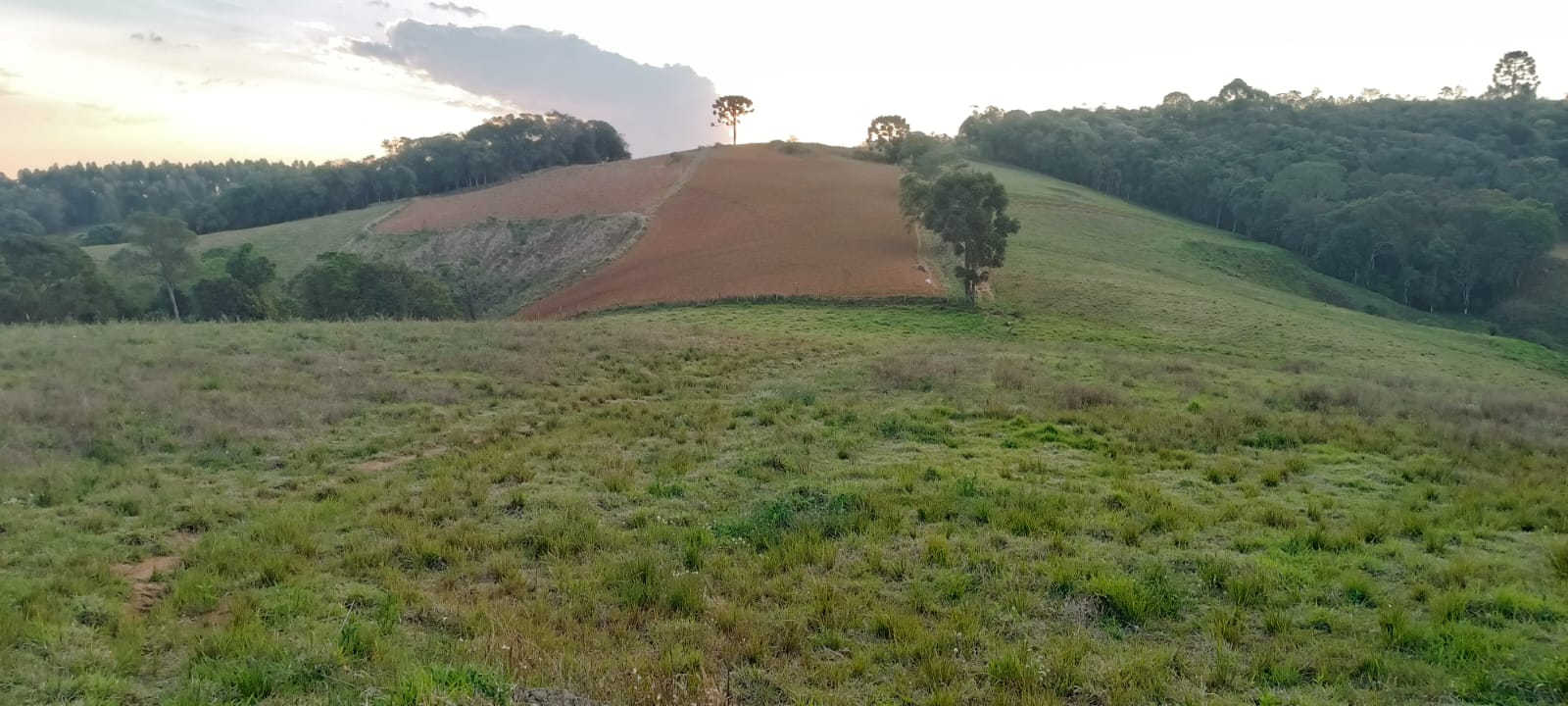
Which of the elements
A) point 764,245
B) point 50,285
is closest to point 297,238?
point 50,285

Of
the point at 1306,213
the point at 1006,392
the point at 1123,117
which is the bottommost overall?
the point at 1006,392

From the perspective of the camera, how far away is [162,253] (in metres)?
52.2

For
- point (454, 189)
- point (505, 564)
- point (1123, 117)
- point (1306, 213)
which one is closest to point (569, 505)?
point (505, 564)

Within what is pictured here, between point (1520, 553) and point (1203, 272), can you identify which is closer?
point (1520, 553)

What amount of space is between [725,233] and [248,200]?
79.5 metres

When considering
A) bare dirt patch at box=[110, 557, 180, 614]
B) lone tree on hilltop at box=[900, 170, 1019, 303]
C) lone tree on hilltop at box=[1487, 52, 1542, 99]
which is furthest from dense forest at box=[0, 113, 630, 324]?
lone tree on hilltop at box=[1487, 52, 1542, 99]

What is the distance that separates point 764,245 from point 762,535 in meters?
50.2

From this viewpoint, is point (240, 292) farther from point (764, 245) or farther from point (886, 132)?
point (886, 132)

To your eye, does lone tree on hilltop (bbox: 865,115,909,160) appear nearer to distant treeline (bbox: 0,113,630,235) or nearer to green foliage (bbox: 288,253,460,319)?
distant treeline (bbox: 0,113,630,235)

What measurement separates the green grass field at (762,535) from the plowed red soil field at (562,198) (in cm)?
5382

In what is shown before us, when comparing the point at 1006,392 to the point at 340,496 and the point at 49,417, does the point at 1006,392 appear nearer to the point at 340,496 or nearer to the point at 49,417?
the point at 340,496

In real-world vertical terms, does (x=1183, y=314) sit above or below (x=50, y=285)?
below

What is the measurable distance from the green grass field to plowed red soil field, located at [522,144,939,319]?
2851 cm

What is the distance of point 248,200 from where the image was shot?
10425cm
